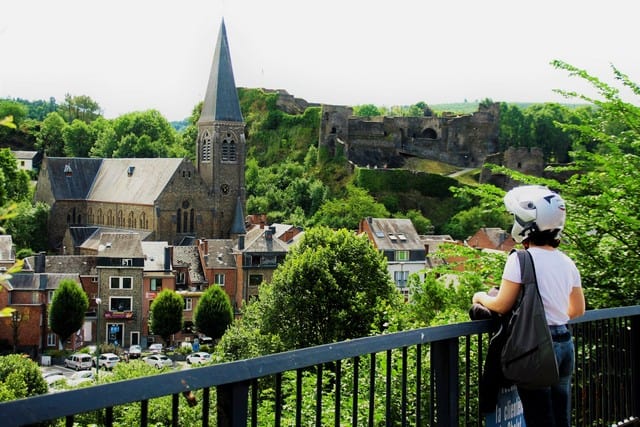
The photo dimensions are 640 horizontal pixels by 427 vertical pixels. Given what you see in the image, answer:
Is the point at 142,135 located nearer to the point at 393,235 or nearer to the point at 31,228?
the point at 31,228

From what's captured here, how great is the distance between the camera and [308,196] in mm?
75125

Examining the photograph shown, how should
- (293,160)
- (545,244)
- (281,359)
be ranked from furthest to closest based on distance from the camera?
(293,160) → (545,244) → (281,359)

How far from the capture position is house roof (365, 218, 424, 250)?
53.7 metres

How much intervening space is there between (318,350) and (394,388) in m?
12.7

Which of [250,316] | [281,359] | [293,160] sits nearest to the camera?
[281,359]

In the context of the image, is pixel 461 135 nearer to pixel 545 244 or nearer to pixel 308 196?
pixel 308 196

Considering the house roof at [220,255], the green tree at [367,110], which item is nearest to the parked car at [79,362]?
the house roof at [220,255]

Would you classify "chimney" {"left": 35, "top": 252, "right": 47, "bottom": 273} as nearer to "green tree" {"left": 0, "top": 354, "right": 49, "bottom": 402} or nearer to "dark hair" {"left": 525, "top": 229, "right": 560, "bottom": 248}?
"green tree" {"left": 0, "top": 354, "right": 49, "bottom": 402}

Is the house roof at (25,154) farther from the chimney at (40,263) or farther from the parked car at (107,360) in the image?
the parked car at (107,360)

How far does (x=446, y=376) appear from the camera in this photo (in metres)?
4.74

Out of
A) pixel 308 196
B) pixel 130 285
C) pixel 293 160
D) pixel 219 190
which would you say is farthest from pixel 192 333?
pixel 293 160

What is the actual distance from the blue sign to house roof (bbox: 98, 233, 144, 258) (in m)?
Answer: 44.0

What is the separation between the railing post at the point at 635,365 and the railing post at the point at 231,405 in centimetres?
431

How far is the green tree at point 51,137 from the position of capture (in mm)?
102625
